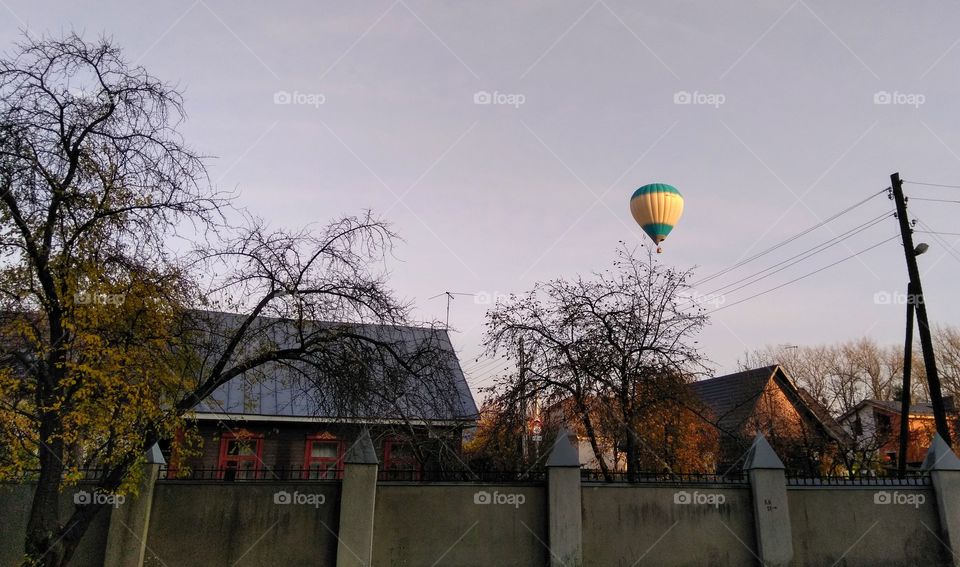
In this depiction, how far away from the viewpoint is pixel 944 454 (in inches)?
503

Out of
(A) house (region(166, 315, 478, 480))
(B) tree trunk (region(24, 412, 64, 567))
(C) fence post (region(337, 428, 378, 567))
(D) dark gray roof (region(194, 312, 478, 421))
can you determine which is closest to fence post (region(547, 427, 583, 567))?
(A) house (region(166, 315, 478, 480))

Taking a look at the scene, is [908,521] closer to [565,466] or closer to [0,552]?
[565,466]

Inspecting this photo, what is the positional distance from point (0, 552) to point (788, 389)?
30843mm

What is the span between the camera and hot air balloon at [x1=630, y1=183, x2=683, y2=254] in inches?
719

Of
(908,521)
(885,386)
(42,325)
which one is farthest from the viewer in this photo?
(885,386)

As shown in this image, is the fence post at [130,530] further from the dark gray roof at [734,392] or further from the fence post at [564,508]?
the dark gray roof at [734,392]

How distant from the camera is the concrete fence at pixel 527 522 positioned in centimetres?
1039

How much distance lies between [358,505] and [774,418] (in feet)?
77.9

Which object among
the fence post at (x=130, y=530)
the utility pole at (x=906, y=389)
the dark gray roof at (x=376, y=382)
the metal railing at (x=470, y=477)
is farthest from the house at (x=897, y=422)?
the fence post at (x=130, y=530)

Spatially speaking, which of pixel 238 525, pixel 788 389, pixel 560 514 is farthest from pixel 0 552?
pixel 788 389

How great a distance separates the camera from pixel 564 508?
11.4 meters

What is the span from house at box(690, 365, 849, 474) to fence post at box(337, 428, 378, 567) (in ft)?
51.2

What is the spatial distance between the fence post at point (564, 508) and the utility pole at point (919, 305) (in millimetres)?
9886

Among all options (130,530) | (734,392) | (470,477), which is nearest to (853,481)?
(470,477)
